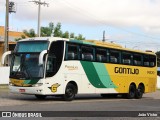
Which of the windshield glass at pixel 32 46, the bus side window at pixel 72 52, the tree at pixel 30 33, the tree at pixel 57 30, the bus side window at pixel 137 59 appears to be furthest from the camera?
the tree at pixel 30 33

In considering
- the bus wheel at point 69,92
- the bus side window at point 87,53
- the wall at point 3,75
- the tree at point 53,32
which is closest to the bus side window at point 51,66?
the bus wheel at point 69,92

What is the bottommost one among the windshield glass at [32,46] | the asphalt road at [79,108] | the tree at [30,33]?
the asphalt road at [79,108]

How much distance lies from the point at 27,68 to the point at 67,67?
214 centimetres

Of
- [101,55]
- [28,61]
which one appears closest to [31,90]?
[28,61]

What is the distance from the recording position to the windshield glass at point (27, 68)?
23156 mm

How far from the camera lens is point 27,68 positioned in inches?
920

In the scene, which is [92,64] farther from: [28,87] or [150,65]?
[150,65]

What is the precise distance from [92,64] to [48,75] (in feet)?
12.1

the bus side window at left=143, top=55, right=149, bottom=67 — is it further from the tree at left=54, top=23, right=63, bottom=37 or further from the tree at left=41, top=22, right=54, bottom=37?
the tree at left=41, top=22, right=54, bottom=37

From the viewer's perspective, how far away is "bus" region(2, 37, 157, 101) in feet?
76.1

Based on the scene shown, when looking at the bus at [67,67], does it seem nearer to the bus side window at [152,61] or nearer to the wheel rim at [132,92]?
the wheel rim at [132,92]

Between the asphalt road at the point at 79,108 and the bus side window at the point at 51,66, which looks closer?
the asphalt road at the point at 79,108

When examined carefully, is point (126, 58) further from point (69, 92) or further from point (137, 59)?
point (69, 92)

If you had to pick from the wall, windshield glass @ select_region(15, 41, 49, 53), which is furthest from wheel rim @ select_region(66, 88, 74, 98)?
the wall
